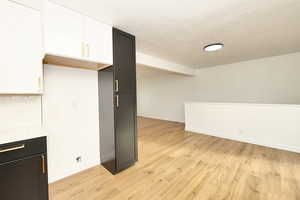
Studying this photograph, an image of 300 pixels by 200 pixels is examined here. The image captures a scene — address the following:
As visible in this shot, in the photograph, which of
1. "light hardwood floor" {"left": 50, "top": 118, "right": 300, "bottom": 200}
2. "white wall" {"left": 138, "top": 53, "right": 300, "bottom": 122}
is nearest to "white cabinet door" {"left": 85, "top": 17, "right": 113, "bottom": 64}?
"light hardwood floor" {"left": 50, "top": 118, "right": 300, "bottom": 200}

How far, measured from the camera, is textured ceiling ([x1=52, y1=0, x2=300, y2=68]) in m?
1.51

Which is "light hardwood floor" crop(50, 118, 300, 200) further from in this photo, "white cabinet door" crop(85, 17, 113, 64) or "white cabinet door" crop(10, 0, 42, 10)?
"white cabinet door" crop(10, 0, 42, 10)

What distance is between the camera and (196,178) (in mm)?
1839

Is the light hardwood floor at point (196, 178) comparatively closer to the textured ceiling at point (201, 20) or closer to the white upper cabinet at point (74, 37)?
the white upper cabinet at point (74, 37)

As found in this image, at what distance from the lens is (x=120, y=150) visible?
2.02m

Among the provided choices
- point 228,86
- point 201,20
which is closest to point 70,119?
point 201,20

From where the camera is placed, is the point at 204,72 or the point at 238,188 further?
the point at 204,72

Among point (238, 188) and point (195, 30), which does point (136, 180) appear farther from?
point (195, 30)

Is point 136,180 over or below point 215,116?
below

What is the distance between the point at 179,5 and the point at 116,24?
972mm

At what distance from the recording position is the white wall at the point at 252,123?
2.68 metres

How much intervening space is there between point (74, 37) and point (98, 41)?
1.01ft

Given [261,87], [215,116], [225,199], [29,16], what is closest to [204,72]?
[261,87]

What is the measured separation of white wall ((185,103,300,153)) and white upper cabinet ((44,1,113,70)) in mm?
3380
